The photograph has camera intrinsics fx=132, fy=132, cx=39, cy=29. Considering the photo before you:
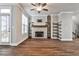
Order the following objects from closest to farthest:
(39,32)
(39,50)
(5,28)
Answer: (39,50), (5,28), (39,32)

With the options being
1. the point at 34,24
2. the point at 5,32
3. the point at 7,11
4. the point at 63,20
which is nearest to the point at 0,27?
the point at 5,32

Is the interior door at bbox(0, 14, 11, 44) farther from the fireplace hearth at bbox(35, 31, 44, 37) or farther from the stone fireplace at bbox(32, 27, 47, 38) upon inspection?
the fireplace hearth at bbox(35, 31, 44, 37)

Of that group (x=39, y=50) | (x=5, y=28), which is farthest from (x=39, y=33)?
(x=39, y=50)

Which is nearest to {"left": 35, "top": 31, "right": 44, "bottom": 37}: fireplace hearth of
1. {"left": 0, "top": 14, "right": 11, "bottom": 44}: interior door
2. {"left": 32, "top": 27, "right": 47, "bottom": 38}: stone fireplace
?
{"left": 32, "top": 27, "right": 47, "bottom": 38}: stone fireplace

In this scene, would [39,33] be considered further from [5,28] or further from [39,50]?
[39,50]

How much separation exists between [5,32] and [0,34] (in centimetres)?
27

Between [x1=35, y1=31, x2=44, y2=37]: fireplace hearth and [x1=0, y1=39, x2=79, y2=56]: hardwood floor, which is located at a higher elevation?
[x1=35, y1=31, x2=44, y2=37]: fireplace hearth

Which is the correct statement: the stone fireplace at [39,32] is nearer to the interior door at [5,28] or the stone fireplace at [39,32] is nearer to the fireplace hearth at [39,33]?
the fireplace hearth at [39,33]

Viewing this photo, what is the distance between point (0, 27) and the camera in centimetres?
683

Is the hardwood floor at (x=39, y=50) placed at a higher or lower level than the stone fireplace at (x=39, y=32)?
lower

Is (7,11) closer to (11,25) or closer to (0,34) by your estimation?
(11,25)

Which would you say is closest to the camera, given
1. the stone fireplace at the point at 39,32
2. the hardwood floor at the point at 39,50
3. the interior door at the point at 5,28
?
the hardwood floor at the point at 39,50

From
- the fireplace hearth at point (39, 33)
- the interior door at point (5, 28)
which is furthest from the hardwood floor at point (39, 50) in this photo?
the fireplace hearth at point (39, 33)

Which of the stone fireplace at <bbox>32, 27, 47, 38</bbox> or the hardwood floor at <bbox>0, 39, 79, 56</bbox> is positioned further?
the stone fireplace at <bbox>32, 27, 47, 38</bbox>
